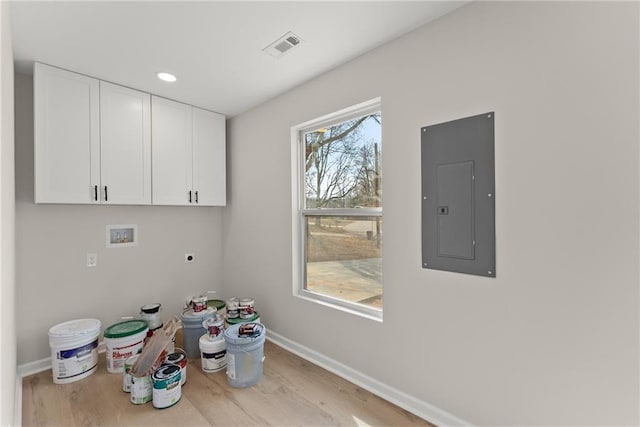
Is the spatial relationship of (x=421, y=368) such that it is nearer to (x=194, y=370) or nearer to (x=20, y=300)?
(x=194, y=370)

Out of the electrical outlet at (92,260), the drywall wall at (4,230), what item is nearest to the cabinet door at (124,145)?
the electrical outlet at (92,260)

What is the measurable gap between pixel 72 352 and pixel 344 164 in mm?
2509

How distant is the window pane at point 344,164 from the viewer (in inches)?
86.4

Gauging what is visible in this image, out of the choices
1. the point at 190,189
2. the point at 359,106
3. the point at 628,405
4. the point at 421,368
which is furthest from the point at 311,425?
the point at 190,189

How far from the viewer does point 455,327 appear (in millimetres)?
1676

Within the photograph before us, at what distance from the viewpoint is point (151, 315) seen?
2.70 m

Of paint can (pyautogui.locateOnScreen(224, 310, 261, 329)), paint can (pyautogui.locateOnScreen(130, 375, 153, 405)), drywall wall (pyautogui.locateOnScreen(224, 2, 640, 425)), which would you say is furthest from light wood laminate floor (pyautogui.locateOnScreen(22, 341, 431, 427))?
paint can (pyautogui.locateOnScreen(224, 310, 261, 329))

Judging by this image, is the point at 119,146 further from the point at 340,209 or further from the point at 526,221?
the point at 526,221

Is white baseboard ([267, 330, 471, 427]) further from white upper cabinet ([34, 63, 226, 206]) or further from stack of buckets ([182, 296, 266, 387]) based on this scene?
white upper cabinet ([34, 63, 226, 206])

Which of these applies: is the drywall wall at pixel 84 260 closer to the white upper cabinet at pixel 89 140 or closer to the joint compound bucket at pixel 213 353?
the white upper cabinet at pixel 89 140

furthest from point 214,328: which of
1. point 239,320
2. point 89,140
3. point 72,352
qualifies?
point 89,140

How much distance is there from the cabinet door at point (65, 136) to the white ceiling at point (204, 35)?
127 mm

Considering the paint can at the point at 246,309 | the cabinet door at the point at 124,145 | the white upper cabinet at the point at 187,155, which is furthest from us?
the white upper cabinet at the point at 187,155

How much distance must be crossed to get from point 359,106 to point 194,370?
2.44 meters
